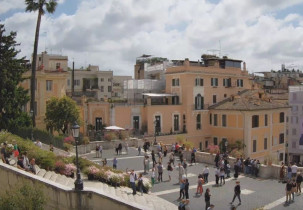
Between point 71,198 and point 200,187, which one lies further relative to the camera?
point 200,187

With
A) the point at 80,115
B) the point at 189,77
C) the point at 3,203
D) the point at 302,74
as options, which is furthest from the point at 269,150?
the point at 302,74

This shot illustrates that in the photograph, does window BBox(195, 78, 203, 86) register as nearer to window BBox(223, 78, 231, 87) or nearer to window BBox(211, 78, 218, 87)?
window BBox(211, 78, 218, 87)

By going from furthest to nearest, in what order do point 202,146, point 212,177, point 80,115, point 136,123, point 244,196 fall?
point 202,146
point 136,123
point 80,115
point 212,177
point 244,196

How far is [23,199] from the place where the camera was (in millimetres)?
12422

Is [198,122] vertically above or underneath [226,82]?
underneath

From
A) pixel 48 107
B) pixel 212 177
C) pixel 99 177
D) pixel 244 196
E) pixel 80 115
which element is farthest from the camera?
pixel 80 115

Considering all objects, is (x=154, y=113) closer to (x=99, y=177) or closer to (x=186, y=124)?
(x=186, y=124)

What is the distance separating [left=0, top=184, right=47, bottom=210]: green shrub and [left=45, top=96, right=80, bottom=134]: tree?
2402 centimetres

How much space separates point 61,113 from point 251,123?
21165 mm

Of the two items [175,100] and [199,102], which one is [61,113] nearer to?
[175,100]

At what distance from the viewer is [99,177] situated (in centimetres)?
1989

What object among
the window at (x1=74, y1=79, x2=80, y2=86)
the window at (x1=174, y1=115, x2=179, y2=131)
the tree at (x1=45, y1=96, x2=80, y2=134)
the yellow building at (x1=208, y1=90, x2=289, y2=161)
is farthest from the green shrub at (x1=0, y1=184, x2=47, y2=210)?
the window at (x1=74, y1=79, x2=80, y2=86)

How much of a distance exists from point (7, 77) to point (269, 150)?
31.4 m

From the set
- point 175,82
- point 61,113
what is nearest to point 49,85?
point 61,113
